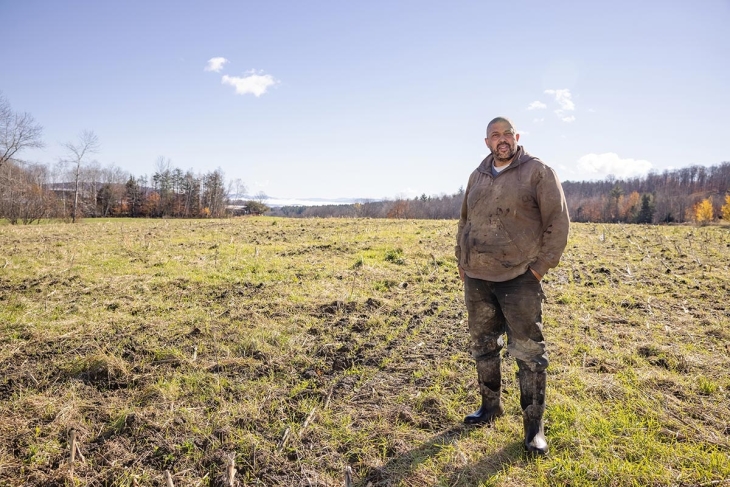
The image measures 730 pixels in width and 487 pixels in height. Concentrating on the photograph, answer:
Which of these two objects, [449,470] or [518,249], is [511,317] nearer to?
[518,249]

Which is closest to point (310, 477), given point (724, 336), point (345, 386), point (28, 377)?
point (345, 386)

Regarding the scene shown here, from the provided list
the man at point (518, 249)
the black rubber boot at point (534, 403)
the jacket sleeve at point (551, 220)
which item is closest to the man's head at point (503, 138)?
the man at point (518, 249)

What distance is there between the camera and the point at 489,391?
3.36m

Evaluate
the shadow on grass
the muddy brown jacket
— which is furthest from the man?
the shadow on grass

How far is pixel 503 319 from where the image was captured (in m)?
3.38

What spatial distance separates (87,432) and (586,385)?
Answer: 194 inches

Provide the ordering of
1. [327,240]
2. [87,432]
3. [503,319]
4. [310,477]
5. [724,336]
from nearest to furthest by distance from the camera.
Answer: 1. [310,477]
2. [87,432]
3. [503,319]
4. [724,336]
5. [327,240]

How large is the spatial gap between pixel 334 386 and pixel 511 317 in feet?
6.95

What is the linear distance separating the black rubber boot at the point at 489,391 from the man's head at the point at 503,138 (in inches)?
73.3

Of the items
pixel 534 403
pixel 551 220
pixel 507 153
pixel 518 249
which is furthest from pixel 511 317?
pixel 507 153

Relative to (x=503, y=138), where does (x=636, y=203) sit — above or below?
above

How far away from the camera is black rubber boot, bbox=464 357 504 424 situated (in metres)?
3.34

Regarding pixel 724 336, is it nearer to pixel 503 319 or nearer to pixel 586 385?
pixel 586 385

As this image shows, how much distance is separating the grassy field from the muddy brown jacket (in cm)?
152
